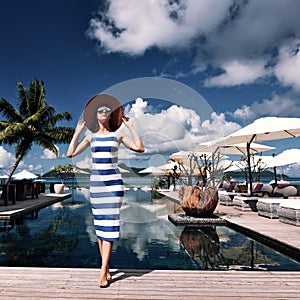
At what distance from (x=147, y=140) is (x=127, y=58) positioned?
40.0 feet

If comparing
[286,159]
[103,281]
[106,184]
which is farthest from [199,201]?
[286,159]

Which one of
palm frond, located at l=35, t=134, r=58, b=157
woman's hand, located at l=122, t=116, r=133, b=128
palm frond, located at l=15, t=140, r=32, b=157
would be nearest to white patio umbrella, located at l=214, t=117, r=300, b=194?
woman's hand, located at l=122, t=116, r=133, b=128

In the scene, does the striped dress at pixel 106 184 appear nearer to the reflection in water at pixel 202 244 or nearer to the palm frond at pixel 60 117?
the reflection in water at pixel 202 244

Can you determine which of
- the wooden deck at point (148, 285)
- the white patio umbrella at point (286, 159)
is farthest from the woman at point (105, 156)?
the white patio umbrella at point (286, 159)

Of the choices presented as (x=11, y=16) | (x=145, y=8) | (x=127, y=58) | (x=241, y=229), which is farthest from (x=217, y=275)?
(x=11, y=16)

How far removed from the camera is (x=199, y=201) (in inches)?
311

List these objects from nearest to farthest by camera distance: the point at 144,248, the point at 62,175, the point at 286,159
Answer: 1. the point at 144,248
2. the point at 286,159
3. the point at 62,175

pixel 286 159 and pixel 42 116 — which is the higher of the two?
pixel 42 116

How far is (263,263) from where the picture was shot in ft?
14.2

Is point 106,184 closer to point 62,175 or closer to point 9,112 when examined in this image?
point 9,112

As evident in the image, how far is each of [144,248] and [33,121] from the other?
15.5 meters

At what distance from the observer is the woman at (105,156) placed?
110 inches

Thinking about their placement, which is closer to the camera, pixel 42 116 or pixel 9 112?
pixel 9 112

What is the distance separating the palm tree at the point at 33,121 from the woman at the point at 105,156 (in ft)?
54.5
